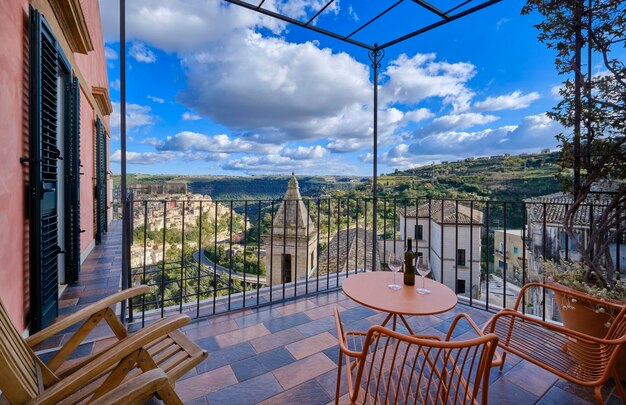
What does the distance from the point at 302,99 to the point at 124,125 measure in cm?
654

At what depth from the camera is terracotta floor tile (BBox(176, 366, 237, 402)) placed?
5.66 ft

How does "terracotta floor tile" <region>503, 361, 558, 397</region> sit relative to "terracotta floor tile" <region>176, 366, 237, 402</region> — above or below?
below

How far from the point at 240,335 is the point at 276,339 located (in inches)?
12.5

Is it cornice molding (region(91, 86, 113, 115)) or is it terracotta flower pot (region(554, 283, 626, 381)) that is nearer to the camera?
terracotta flower pot (region(554, 283, 626, 381))

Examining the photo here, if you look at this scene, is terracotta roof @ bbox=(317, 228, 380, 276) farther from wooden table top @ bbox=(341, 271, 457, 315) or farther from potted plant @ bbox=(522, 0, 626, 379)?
potted plant @ bbox=(522, 0, 626, 379)

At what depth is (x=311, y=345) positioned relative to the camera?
7.57 ft

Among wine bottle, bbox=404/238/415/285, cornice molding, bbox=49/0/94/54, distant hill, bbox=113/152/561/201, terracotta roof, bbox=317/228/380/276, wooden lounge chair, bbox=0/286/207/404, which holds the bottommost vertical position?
terracotta roof, bbox=317/228/380/276

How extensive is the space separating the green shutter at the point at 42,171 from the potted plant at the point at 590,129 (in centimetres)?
383

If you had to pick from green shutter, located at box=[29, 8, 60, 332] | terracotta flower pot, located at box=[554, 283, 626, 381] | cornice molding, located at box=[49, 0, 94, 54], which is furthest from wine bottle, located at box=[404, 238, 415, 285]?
cornice molding, located at box=[49, 0, 94, 54]

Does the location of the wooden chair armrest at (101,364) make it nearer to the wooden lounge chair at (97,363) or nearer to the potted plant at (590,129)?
the wooden lounge chair at (97,363)

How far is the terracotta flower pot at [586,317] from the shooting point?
185cm

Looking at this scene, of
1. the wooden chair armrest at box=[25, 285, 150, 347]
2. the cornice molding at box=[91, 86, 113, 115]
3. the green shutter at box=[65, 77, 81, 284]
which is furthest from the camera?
the cornice molding at box=[91, 86, 113, 115]

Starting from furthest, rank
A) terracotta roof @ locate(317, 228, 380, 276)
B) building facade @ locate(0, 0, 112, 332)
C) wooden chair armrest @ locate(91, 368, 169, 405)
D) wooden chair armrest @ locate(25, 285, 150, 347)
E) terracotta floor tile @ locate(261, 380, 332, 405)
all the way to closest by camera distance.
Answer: terracotta roof @ locate(317, 228, 380, 276), building facade @ locate(0, 0, 112, 332), terracotta floor tile @ locate(261, 380, 332, 405), wooden chair armrest @ locate(25, 285, 150, 347), wooden chair armrest @ locate(91, 368, 169, 405)

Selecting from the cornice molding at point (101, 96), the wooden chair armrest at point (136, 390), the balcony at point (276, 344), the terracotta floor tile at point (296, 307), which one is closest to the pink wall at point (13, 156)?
the balcony at point (276, 344)
